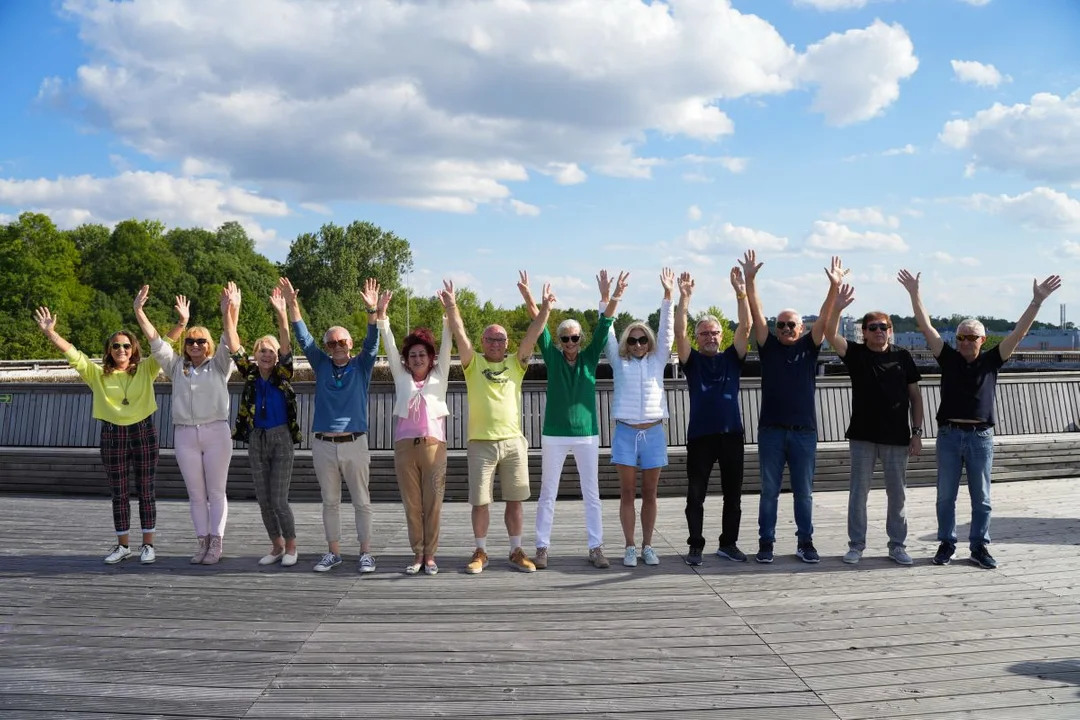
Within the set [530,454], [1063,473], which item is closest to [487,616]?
[530,454]

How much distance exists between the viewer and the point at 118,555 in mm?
6395

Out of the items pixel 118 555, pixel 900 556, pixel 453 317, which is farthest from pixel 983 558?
pixel 118 555

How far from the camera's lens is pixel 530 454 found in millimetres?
9258

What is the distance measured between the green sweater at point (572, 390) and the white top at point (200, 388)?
2.41 meters

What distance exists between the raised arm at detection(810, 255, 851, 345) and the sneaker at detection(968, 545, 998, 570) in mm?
1906

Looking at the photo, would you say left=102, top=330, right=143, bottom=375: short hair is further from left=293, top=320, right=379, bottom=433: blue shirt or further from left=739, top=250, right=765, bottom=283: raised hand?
left=739, top=250, right=765, bottom=283: raised hand

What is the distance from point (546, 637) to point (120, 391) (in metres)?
3.85

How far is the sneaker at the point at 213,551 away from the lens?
6320mm

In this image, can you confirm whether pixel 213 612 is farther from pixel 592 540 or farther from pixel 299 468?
pixel 299 468

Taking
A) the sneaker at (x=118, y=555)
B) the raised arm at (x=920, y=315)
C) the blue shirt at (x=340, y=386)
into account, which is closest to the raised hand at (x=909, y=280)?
the raised arm at (x=920, y=315)

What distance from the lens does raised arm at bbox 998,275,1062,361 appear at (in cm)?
605

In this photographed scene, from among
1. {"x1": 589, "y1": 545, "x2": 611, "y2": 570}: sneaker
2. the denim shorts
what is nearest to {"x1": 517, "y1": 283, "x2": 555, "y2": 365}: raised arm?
the denim shorts

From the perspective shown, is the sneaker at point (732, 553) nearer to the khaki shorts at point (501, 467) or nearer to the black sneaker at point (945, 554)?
the black sneaker at point (945, 554)

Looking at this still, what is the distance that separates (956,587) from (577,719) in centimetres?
330
